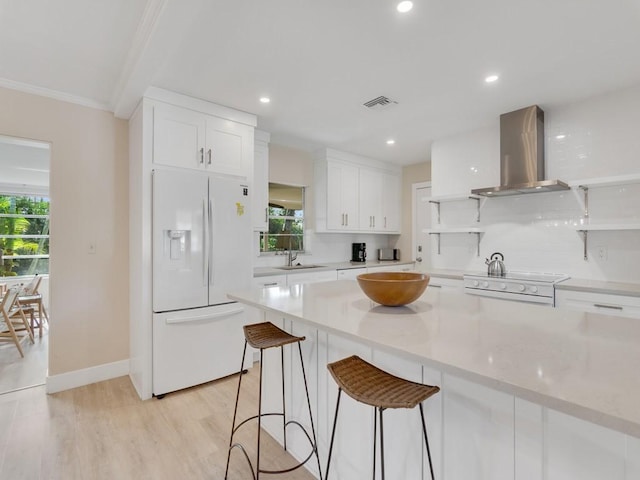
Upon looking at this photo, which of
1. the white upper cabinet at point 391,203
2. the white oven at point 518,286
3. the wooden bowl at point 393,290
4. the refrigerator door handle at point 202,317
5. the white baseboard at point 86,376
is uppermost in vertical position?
the white upper cabinet at point 391,203

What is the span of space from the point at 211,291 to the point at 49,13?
211cm

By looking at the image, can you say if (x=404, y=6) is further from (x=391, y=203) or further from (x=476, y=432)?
(x=391, y=203)

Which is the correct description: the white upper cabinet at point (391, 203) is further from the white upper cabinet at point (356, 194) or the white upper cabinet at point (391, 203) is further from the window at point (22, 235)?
the window at point (22, 235)

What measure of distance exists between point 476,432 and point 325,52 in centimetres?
226

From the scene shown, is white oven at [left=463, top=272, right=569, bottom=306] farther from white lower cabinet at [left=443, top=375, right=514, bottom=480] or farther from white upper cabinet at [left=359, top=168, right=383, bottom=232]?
white lower cabinet at [left=443, top=375, right=514, bottom=480]

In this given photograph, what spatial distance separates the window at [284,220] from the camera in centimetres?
414

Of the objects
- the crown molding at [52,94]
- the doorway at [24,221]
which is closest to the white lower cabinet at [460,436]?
the crown molding at [52,94]

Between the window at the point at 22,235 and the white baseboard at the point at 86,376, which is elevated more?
the window at the point at 22,235

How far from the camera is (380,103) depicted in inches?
115

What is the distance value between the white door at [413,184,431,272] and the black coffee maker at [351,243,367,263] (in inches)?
34.1

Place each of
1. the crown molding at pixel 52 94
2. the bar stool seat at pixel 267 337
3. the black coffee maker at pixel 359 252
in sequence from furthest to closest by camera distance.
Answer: the black coffee maker at pixel 359 252 → the crown molding at pixel 52 94 → the bar stool seat at pixel 267 337

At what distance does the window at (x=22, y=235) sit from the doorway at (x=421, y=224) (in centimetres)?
678

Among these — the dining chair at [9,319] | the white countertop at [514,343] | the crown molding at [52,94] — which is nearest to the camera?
the white countertop at [514,343]

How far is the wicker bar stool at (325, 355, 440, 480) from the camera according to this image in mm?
973
